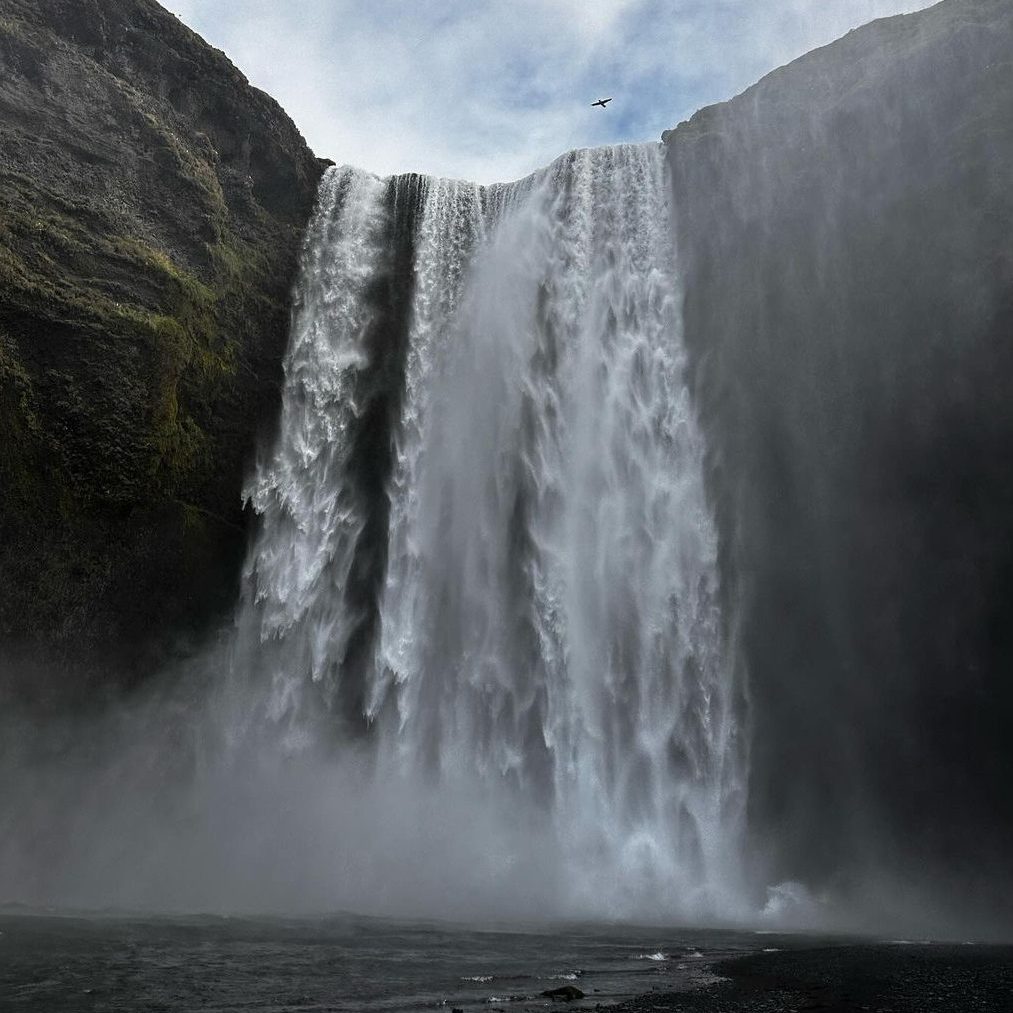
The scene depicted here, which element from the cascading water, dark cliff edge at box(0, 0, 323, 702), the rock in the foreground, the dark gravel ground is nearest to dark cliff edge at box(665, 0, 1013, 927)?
the cascading water

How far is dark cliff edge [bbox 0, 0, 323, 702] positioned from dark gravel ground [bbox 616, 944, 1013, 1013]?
45.9 feet

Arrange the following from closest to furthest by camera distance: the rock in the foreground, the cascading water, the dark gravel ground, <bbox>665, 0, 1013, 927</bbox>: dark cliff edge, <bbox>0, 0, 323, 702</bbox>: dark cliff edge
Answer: the dark gravel ground < the rock in the foreground < <bbox>0, 0, 323, 702</bbox>: dark cliff edge < <bbox>665, 0, 1013, 927</bbox>: dark cliff edge < the cascading water

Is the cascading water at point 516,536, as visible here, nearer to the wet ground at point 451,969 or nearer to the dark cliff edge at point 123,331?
the dark cliff edge at point 123,331

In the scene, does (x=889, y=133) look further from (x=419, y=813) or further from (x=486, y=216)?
(x=419, y=813)

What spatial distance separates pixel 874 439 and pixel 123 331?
641 inches

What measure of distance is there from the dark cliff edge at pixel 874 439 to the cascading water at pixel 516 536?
1299 millimetres

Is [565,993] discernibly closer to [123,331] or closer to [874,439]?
[123,331]

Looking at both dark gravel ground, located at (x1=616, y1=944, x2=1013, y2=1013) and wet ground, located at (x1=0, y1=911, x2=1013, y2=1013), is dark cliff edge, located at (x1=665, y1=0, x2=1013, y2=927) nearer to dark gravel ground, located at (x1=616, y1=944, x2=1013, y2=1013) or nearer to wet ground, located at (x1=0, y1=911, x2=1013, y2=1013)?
wet ground, located at (x1=0, y1=911, x2=1013, y2=1013)

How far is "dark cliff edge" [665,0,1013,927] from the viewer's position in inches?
749

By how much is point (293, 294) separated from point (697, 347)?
10268 millimetres

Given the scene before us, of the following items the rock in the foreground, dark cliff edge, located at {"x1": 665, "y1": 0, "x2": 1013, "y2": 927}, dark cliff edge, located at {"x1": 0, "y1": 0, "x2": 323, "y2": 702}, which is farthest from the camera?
dark cliff edge, located at {"x1": 665, "y1": 0, "x2": 1013, "y2": 927}

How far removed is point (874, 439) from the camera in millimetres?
20812

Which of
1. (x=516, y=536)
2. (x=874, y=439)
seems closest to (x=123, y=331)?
(x=516, y=536)

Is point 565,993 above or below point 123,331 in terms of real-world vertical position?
below
